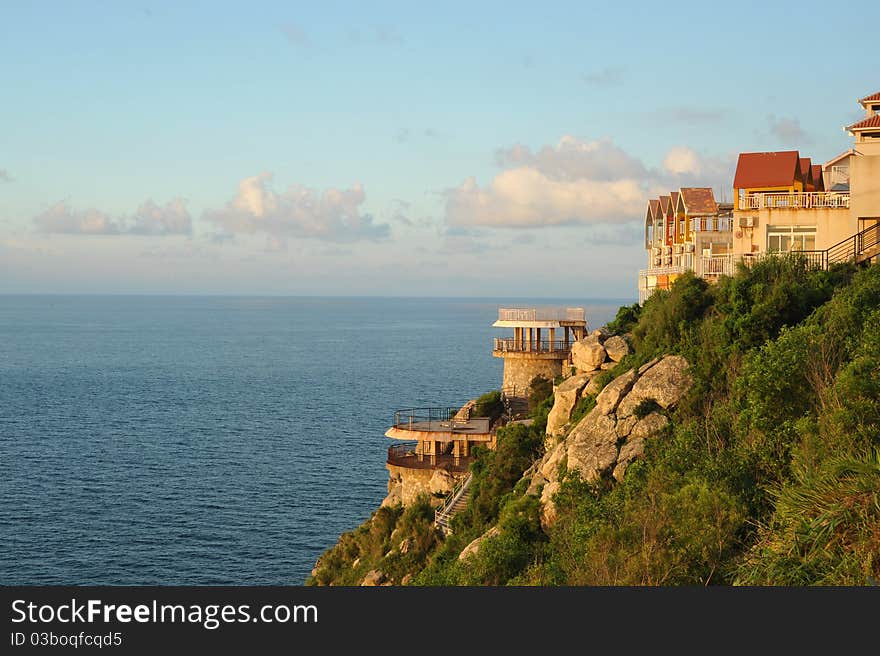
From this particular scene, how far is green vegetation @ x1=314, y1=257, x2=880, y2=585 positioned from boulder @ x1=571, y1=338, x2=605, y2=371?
1.50 m

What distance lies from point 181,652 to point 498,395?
4304cm

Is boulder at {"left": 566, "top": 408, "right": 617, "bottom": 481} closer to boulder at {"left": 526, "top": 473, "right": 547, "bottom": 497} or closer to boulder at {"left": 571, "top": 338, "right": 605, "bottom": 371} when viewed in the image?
boulder at {"left": 526, "top": 473, "right": 547, "bottom": 497}

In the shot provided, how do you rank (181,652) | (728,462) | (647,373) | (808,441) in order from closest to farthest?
(181,652) → (808,441) → (728,462) → (647,373)

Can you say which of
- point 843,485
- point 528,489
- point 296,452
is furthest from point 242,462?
point 843,485

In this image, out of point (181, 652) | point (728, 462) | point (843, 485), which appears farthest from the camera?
point (728, 462)

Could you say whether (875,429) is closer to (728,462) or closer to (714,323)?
(728,462)

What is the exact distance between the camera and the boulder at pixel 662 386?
32875 mm

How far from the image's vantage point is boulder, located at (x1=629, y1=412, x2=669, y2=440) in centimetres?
3184

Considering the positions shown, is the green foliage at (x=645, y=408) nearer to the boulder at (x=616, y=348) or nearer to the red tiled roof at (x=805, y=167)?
the boulder at (x=616, y=348)

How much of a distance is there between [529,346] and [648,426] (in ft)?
81.4

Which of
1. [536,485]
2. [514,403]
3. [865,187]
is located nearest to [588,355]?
[536,485]

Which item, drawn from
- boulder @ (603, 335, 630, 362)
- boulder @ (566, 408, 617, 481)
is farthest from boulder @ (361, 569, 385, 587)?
boulder @ (603, 335, 630, 362)

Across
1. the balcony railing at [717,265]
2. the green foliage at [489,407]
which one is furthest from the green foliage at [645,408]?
the green foliage at [489,407]

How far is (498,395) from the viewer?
185ft
